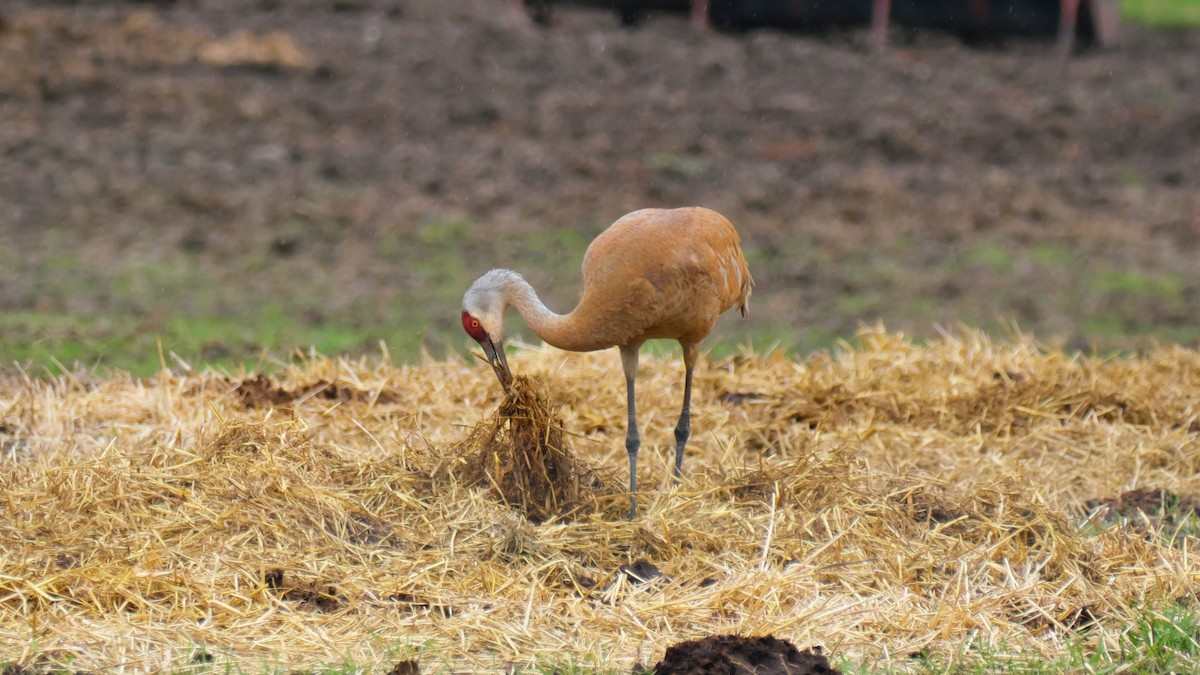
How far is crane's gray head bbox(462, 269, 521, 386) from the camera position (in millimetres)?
6172

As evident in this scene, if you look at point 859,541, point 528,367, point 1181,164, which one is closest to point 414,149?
point 528,367

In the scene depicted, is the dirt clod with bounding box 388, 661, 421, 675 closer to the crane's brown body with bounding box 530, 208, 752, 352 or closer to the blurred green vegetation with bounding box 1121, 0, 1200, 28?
Result: the crane's brown body with bounding box 530, 208, 752, 352

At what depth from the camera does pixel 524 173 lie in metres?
14.1

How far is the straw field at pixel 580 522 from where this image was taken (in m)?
5.03

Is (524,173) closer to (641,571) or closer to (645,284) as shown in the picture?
(645,284)

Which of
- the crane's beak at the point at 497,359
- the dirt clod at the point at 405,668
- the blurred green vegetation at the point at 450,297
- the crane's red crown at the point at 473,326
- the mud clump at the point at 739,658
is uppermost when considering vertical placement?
the crane's red crown at the point at 473,326

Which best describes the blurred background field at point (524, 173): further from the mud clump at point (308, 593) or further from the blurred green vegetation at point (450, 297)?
the mud clump at point (308, 593)

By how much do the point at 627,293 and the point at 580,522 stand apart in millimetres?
1059

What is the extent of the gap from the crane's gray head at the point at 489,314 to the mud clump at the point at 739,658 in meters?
1.98

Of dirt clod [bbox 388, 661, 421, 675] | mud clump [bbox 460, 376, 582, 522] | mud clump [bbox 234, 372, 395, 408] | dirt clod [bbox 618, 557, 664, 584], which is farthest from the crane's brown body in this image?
dirt clod [bbox 388, 661, 421, 675]

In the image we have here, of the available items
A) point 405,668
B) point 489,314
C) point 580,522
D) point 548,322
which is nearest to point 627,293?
point 548,322

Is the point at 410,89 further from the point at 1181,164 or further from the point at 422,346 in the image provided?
the point at 1181,164

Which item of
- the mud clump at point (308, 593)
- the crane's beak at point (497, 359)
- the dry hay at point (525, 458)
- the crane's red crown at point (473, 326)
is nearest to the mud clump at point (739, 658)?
the mud clump at point (308, 593)

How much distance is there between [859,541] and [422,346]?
4227mm
